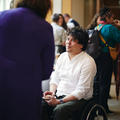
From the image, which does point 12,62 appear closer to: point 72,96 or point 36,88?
point 36,88

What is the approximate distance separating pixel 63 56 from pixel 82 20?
582 centimetres

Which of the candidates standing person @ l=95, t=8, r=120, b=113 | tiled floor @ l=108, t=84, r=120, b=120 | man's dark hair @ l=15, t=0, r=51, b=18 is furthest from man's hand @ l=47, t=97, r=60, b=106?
tiled floor @ l=108, t=84, r=120, b=120

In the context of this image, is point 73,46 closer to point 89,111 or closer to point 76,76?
point 76,76

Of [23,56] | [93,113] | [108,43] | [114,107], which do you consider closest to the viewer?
[23,56]

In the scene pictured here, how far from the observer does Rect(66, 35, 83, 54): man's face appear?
2732 millimetres

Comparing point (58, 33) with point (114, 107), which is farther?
point (58, 33)

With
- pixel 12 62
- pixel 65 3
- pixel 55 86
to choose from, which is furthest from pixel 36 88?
pixel 65 3

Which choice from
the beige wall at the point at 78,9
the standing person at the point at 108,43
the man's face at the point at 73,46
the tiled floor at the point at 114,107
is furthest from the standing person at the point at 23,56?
the beige wall at the point at 78,9

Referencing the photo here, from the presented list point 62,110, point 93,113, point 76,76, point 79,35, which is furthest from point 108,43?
point 62,110

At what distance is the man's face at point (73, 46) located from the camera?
273cm

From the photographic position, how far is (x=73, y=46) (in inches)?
108

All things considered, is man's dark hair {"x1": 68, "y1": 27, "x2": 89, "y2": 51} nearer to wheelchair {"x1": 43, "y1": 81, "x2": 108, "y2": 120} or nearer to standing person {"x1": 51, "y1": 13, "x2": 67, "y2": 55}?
wheelchair {"x1": 43, "y1": 81, "x2": 108, "y2": 120}

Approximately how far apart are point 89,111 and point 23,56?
3.07 ft

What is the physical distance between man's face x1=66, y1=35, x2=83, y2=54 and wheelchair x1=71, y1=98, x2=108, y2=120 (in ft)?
1.49
